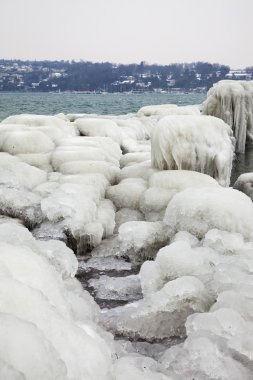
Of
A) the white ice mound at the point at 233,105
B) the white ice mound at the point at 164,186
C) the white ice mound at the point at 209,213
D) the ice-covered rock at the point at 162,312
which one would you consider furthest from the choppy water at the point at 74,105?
the ice-covered rock at the point at 162,312

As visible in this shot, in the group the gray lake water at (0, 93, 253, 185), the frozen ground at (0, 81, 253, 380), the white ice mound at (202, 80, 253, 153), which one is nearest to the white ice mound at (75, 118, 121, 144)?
the frozen ground at (0, 81, 253, 380)

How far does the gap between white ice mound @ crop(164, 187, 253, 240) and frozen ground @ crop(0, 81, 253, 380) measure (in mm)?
16

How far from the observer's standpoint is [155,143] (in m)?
8.16

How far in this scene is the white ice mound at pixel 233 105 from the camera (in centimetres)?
2077

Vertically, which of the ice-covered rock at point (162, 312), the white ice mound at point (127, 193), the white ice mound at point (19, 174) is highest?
the white ice mound at point (19, 174)

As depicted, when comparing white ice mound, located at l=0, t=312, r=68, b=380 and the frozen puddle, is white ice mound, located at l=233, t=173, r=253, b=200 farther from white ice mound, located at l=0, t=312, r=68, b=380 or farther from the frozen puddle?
white ice mound, located at l=0, t=312, r=68, b=380

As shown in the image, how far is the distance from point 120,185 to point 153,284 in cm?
335

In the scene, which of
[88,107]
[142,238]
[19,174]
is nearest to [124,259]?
[142,238]

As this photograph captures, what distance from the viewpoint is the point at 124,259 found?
605 cm

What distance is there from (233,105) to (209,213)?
1623 centimetres

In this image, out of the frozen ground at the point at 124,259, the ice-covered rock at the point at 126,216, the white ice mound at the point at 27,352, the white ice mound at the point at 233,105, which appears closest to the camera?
the white ice mound at the point at 27,352

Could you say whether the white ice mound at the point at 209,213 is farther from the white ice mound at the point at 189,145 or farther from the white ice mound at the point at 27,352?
the white ice mound at the point at 27,352

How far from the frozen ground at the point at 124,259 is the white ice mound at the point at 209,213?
0.6 inches

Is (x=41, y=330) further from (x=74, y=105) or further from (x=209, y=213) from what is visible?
(x=74, y=105)
